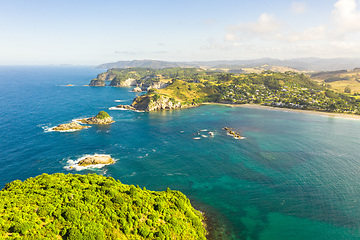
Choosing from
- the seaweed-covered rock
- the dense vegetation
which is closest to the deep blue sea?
the seaweed-covered rock

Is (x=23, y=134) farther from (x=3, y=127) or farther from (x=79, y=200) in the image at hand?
(x=79, y=200)

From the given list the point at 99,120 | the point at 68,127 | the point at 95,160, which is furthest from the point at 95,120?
the point at 95,160

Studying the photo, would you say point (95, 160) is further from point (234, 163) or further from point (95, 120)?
point (95, 120)

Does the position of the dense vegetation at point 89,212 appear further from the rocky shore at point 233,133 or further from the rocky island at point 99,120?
the rocky island at point 99,120

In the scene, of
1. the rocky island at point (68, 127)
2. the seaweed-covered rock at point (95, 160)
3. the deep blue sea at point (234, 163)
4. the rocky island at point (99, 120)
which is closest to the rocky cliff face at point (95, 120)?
the rocky island at point (99, 120)

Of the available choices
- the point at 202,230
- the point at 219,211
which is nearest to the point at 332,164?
the point at 219,211

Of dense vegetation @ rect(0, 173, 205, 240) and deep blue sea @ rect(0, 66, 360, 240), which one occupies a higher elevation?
dense vegetation @ rect(0, 173, 205, 240)

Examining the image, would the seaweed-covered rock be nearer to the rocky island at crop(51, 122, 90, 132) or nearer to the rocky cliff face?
the rocky island at crop(51, 122, 90, 132)
